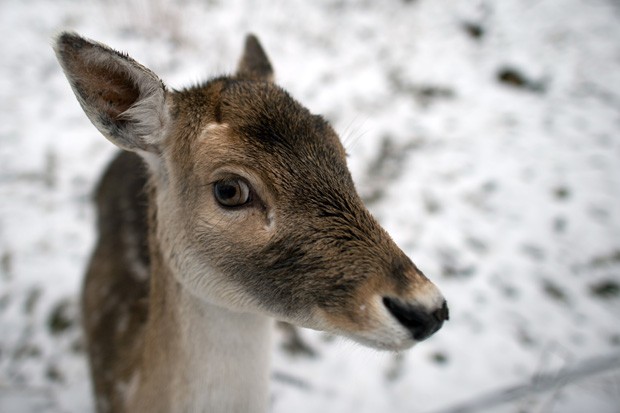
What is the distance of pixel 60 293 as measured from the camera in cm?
341

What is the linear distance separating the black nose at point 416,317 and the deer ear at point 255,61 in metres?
1.57

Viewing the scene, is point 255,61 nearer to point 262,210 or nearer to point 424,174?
point 262,210

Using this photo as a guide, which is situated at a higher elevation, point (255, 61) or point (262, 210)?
point (255, 61)

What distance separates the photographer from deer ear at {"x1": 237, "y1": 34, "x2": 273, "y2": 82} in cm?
227

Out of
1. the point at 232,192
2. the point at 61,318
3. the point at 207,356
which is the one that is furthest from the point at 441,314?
the point at 61,318

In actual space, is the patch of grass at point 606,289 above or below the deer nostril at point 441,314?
above

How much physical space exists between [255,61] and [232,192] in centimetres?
118

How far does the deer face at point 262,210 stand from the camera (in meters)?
1.29

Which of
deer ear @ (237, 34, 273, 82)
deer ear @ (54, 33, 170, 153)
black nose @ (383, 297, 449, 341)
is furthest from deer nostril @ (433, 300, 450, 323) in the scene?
deer ear @ (237, 34, 273, 82)

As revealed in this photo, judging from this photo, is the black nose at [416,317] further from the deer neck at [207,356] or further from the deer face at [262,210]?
the deer neck at [207,356]

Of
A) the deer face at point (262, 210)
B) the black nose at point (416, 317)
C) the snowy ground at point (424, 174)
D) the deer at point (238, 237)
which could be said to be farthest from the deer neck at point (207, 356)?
the black nose at point (416, 317)

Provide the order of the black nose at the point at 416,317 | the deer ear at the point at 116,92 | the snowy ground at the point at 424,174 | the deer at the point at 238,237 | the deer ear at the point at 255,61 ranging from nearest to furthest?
the black nose at the point at 416,317 < the deer at the point at 238,237 < the deer ear at the point at 116,92 < the deer ear at the point at 255,61 < the snowy ground at the point at 424,174

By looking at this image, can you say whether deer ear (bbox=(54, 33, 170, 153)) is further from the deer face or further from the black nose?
the black nose

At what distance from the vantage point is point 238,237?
1.47 metres
